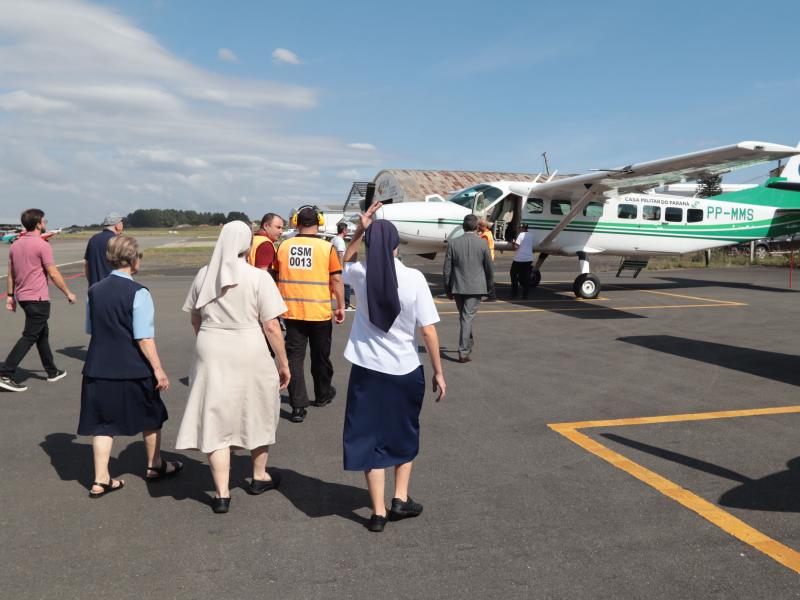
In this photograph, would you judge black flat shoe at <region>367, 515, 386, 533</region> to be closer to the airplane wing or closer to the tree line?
the airplane wing

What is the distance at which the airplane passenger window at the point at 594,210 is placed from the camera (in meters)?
15.0

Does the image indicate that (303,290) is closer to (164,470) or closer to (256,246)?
(256,246)

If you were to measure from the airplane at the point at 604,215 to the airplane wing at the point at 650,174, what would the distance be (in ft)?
0.08

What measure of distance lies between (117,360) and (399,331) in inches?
71.2

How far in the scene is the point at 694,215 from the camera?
1580 centimetres

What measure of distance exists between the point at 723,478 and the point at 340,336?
6505mm

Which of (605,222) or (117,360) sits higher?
(605,222)

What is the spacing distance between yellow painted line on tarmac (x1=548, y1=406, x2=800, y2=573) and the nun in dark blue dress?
10.6ft

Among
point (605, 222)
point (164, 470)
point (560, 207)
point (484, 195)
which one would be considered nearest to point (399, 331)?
point (164, 470)

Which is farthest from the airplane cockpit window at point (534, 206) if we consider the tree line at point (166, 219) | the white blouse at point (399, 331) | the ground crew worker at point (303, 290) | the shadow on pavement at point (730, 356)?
the tree line at point (166, 219)

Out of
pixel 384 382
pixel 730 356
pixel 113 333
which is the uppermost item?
pixel 113 333

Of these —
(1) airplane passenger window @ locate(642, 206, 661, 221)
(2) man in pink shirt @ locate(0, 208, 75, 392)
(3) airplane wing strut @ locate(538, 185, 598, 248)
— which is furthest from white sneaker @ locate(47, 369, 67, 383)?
(1) airplane passenger window @ locate(642, 206, 661, 221)

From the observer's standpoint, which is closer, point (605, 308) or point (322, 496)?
point (322, 496)

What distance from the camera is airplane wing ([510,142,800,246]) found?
10156 millimetres
